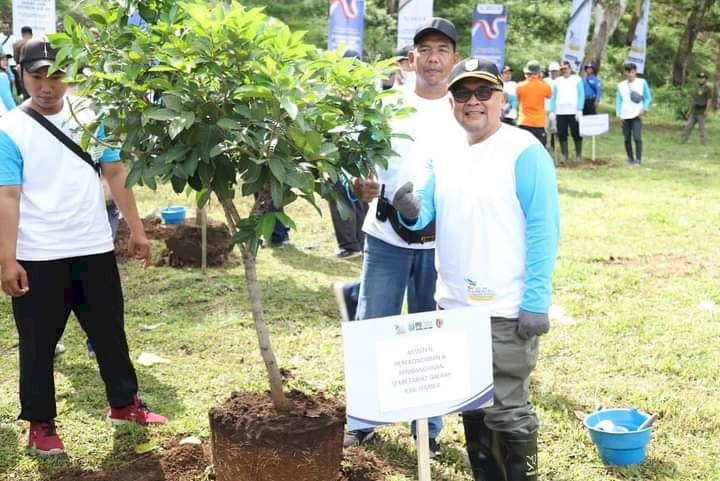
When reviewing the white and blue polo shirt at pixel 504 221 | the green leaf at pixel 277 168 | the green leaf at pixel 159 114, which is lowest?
the white and blue polo shirt at pixel 504 221

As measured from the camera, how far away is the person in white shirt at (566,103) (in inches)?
632

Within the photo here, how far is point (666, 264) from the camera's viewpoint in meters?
8.46

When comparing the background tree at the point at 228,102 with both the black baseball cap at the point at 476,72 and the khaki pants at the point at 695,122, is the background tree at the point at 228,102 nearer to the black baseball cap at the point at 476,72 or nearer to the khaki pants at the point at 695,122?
the black baseball cap at the point at 476,72

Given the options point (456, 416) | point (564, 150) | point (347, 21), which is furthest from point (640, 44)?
point (456, 416)

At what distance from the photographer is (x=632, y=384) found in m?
5.33

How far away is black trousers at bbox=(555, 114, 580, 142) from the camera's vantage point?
16328 millimetres

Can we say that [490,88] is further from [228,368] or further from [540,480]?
[228,368]

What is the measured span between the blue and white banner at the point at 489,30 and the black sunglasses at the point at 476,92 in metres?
15.4

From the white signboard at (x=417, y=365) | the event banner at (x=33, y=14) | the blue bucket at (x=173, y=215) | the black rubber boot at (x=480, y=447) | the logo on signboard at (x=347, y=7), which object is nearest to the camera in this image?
the white signboard at (x=417, y=365)

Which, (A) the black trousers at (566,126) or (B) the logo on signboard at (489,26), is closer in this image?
(A) the black trousers at (566,126)

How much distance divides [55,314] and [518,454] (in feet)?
7.62

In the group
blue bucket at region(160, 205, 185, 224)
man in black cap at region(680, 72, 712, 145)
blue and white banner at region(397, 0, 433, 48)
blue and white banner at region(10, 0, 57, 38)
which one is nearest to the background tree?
blue bucket at region(160, 205, 185, 224)

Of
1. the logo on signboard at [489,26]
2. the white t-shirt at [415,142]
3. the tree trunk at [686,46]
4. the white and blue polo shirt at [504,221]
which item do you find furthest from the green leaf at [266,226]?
the tree trunk at [686,46]

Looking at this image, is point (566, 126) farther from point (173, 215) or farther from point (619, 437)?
point (619, 437)
